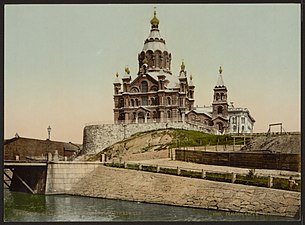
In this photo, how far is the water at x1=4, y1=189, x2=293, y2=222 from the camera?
9.41 m

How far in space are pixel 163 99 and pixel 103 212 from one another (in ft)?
21.4

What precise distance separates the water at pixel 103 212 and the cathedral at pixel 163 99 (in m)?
2.15

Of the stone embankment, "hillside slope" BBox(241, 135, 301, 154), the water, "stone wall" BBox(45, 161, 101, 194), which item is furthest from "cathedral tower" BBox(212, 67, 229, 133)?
"stone wall" BBox(45, 161, 101, 194)

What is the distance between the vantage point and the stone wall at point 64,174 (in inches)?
512

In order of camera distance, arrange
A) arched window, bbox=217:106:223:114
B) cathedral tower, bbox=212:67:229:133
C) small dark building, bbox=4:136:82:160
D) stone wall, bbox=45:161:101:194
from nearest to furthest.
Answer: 1. small dark building, bbox=4:136:82:160
2. cathedral tower, bbox=212:67:229:133
3. arched window, bbox=217:106:223:114
4. stone wall, bbox=45:161:101:194

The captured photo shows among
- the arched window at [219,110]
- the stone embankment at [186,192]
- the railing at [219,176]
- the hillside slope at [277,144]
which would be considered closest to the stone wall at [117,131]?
the railing at [219,176]

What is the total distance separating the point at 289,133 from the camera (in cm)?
995

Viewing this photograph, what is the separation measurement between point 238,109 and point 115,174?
9.27 ft

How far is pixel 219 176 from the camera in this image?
36.3 feet

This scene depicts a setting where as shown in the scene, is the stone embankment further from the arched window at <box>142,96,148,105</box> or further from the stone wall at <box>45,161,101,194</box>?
the arched window at <box>142,96,148,105</box>

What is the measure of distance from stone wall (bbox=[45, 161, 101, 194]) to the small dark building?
0.27 meters

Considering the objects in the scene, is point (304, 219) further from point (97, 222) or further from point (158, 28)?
point (158, 28)

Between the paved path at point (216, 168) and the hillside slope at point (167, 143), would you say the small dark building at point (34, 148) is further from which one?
the paved path at point (216, 168)

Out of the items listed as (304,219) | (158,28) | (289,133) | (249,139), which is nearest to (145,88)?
(249,139)
